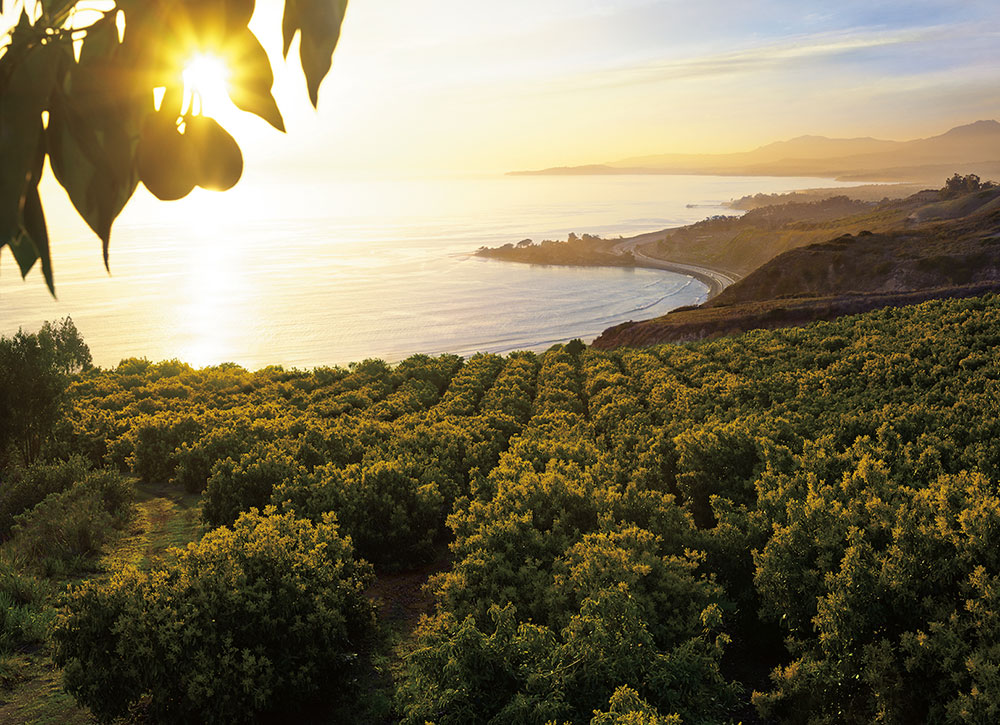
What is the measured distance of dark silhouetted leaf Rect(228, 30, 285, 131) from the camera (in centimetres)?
86

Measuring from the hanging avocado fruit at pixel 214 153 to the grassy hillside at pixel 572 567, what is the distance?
17.9 ft

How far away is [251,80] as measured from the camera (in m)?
0.86

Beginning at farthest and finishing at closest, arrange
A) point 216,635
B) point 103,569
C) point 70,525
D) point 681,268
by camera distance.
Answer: point 681,268 < point 70,525 < point 103,569 < point 216,635

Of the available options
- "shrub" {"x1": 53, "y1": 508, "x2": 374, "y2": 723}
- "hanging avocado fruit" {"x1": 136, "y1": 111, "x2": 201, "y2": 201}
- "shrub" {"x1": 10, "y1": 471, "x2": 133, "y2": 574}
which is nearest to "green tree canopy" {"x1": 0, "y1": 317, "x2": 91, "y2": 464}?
"shrub" {"x1": 10, "y1": 471, "x2": 133, "y2": 574}

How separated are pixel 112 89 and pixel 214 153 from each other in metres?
0.15

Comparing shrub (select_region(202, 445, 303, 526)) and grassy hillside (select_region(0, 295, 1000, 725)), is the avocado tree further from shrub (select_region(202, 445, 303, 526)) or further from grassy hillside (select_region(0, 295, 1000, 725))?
shrub (select_region(202, 445, 303, 526))

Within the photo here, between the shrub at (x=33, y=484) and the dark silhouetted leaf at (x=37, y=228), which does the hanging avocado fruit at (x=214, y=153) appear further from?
the shrub at (x=33, y=484)

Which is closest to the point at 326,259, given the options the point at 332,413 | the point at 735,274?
the point at 735,274

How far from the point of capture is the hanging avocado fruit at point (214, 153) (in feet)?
3.14

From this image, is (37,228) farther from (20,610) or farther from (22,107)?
(20,610)

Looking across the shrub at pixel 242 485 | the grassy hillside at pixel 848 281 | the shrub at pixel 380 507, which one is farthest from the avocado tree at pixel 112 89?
the grassy hillside at pixel 848 281

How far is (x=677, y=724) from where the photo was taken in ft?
18.0

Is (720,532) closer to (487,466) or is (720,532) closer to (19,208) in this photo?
(487,466)

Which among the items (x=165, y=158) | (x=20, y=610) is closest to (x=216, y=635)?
(x=20, y=610)
